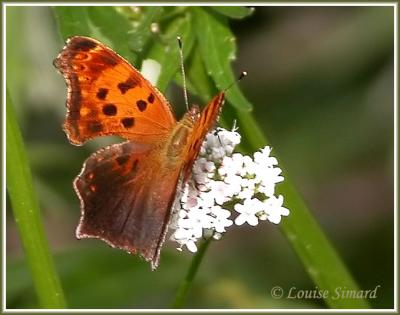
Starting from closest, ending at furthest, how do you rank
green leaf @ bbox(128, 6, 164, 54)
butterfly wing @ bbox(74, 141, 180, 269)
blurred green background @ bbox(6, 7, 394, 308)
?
butterfly wing @ bbox(74, 141, 180, 269) → green leaf @ bbox(128, 6, 164, 54) → blurred green background @ bbox(6, 7, 394, 308)

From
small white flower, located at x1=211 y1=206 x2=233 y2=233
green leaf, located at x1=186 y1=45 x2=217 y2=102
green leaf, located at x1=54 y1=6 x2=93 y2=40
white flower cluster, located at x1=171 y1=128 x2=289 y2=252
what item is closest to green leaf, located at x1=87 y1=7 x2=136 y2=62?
green leaf, located at x1=54 y1=6 x2=93 y2=40

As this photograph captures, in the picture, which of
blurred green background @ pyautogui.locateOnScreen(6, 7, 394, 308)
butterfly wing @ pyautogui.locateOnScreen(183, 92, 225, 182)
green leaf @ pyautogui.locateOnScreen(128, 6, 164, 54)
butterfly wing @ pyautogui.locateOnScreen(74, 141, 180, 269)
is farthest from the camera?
blurred green background @ pyautogui.locateOnScreen(6, 7, 394, 308)

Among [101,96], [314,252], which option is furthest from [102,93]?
[314,252]

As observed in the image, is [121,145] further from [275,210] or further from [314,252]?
[314,252]

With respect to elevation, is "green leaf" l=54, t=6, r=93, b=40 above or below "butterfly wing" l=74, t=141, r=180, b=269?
above

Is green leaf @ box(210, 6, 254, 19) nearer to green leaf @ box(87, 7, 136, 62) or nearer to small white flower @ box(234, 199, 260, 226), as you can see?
green leaf @ box(87, 7, 136, 62)

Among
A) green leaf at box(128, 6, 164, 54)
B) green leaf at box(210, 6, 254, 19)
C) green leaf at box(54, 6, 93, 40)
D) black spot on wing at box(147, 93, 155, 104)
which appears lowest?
black spot on wing at box(147, 93, 155, 104)
